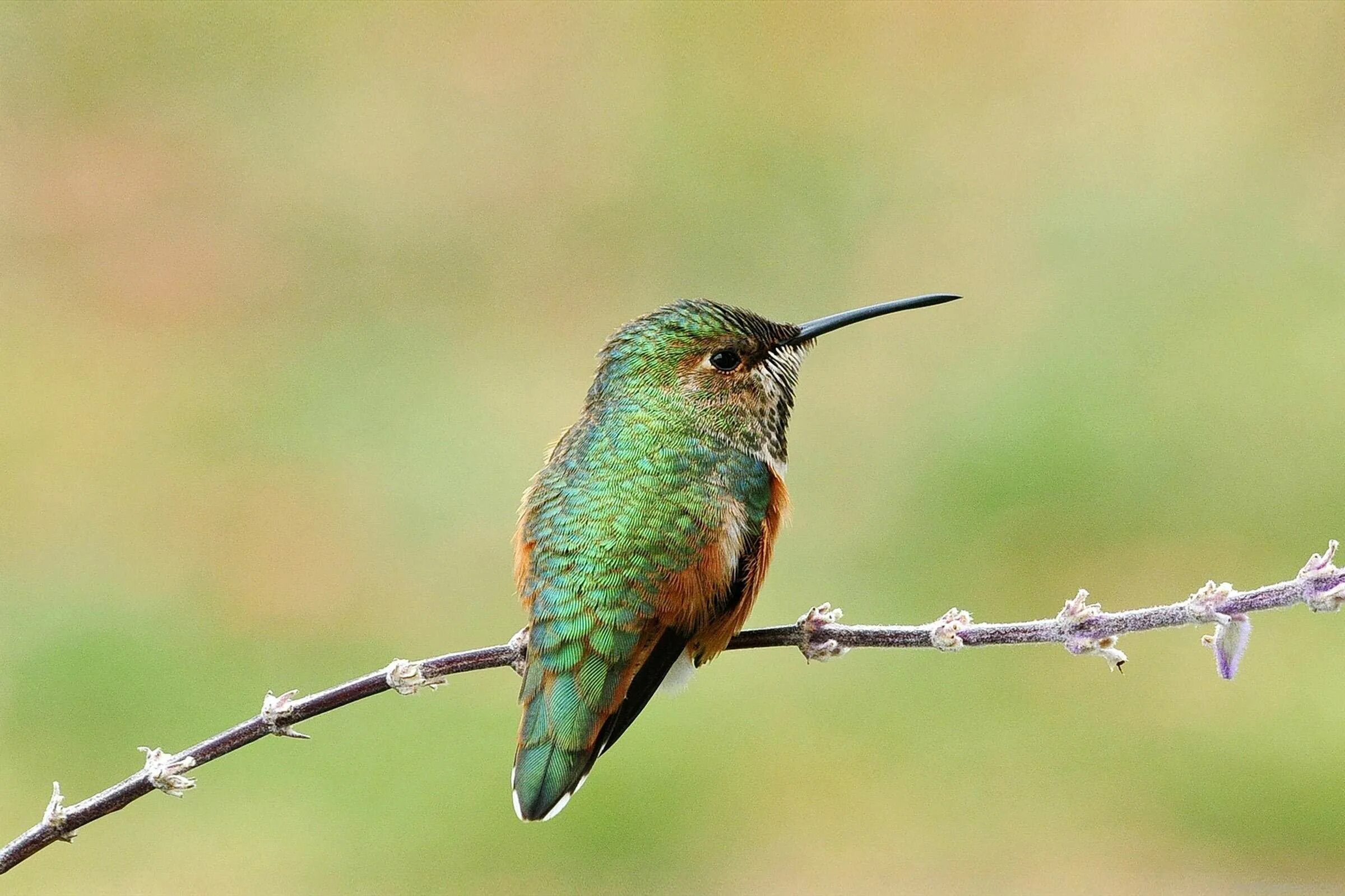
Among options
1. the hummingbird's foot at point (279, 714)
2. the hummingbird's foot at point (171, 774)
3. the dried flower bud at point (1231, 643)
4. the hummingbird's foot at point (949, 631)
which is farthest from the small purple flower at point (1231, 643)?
the hummingbird's foot at point (171, 774)

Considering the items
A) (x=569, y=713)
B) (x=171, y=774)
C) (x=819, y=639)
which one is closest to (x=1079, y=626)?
(x=819, y=639)

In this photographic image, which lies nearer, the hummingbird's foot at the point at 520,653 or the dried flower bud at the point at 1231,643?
the dried flower bud at the point at 1231,643

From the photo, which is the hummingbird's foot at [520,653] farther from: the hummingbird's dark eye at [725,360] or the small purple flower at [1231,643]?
the small purple flower at [1231,643]

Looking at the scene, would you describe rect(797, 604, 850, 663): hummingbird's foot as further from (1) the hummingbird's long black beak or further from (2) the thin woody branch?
(1) the hummingbird's long black beak

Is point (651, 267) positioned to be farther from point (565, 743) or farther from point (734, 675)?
point (565, 743)

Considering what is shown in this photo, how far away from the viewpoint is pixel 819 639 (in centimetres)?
187

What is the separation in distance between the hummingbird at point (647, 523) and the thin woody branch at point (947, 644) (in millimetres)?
222

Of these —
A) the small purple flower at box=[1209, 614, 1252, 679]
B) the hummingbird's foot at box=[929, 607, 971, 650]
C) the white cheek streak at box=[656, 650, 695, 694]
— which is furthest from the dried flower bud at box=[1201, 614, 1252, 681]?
the white cheek streak at box=[656, 650, 695, 694]

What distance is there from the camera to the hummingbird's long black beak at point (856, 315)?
2285 mm

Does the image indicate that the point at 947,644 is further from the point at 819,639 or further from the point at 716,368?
the point at 716,368

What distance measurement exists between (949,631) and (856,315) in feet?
2.91

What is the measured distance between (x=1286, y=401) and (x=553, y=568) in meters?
4.60

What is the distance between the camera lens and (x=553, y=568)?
2072 millimetres

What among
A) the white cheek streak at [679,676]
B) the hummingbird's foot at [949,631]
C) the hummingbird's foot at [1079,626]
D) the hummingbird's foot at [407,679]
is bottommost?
the hummingbird's foot at [1079,626]
